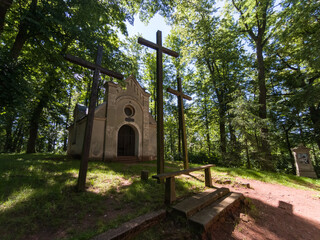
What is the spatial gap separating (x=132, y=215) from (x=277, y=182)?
7.27 meters

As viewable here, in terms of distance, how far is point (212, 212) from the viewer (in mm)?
Answer: 2953

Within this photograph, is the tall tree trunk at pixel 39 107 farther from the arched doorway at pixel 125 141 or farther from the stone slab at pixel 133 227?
the stone slab at pixel 133 227

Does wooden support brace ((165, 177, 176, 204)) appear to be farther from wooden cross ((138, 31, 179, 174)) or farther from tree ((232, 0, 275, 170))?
tree ((232, 0, 275, 170))

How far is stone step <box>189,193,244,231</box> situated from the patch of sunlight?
150 inches

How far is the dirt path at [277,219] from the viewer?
2795 mm

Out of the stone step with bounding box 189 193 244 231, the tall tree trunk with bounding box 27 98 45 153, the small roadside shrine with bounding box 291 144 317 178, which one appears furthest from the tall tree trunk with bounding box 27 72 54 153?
the small roadside shrine with bounding box 291 144 317 178

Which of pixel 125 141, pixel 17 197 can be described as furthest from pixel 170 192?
pixel 125 141

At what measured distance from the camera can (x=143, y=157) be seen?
12.4 metres

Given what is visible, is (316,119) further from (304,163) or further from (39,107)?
(39,107)

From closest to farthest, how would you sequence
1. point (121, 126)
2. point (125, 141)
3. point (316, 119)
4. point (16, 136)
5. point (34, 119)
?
point (121, 126) < point (316, 119) < point (125, 141) < point (34, 119) < point (16, 136)

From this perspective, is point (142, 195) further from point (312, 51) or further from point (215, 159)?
point (312, 51)

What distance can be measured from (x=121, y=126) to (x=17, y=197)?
29.7ft

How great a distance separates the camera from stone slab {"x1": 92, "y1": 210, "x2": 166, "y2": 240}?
211cm

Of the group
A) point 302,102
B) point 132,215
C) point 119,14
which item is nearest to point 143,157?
point 132,215
